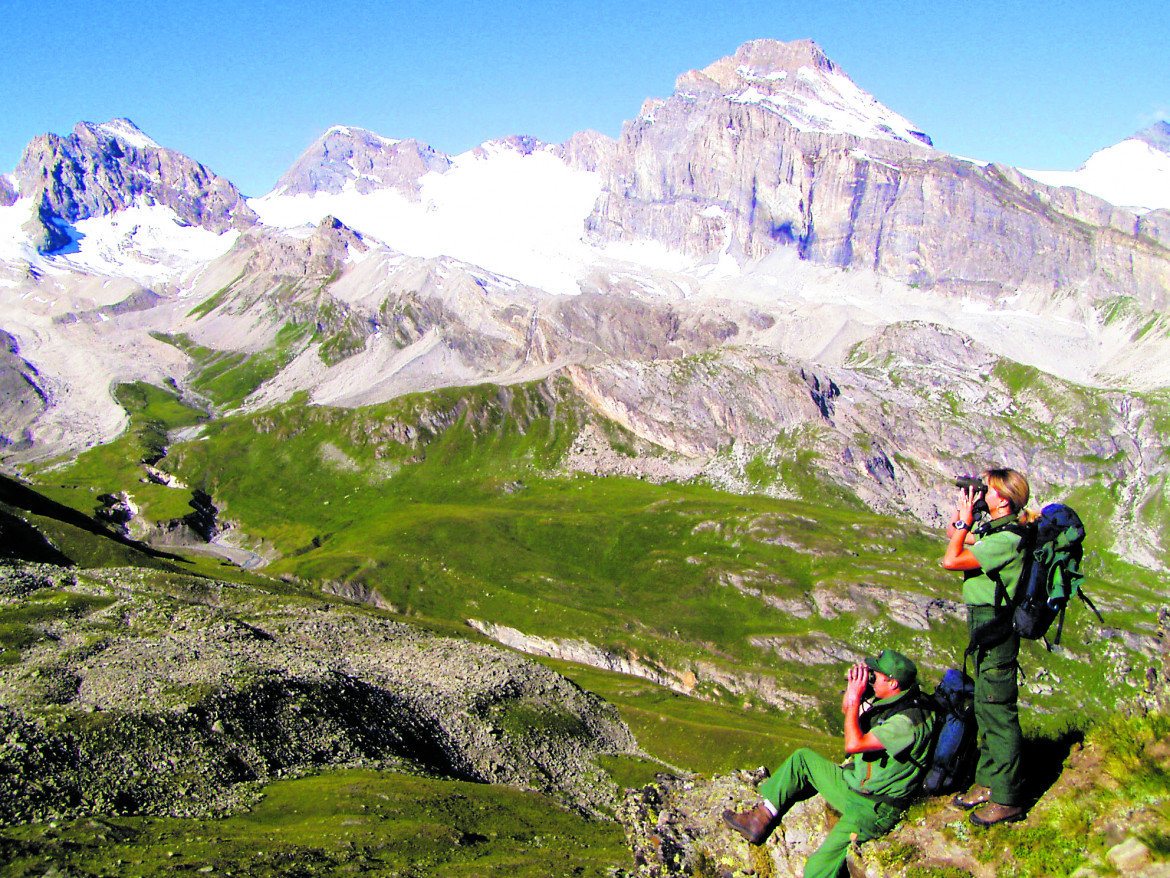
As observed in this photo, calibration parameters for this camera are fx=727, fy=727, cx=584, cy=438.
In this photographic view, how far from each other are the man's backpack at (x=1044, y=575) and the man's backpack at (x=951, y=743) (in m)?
1.53

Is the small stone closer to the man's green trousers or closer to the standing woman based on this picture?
the standing woman

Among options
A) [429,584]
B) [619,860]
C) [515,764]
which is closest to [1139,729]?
[619,860]

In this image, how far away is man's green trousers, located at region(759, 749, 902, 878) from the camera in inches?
567

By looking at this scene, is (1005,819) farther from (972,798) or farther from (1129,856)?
(1129,856)

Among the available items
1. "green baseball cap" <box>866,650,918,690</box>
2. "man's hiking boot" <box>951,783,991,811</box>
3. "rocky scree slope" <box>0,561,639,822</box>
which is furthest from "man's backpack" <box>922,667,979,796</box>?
"rocky scree slope" <box>0,561,639,822</box>

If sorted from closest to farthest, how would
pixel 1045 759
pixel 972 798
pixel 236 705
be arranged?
pixel 972 798 → pixel 1045 759 → pixel 236 705

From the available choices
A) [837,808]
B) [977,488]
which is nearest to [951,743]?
[837,808]

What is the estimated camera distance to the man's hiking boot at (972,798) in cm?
1373

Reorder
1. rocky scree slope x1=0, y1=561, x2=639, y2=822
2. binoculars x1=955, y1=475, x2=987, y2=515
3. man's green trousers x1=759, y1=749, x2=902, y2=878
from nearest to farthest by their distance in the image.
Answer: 1. man's green trousers x1=759, y1=749, x2=902, y2=878
2. binoculars x1=955, y1=475, x2=987, y2=515
3. rocky scree slope x1=0, y1=561, x2=639, y2=822

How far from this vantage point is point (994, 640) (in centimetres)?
1373

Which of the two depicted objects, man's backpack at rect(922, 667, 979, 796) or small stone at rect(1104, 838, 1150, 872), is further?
man's backpack at rect(922, 667, 979, 796)

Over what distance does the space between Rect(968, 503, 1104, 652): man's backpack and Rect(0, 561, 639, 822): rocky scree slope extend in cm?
3589

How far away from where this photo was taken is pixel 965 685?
14875 mm

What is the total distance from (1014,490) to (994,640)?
114 inches
